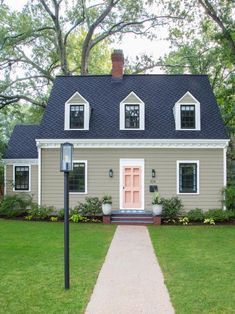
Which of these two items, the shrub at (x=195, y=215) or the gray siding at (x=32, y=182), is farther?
the gray siding at (x=32, y=182)

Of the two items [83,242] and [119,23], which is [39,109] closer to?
[119,23]

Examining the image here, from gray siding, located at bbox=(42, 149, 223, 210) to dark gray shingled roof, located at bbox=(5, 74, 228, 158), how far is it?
772 mm

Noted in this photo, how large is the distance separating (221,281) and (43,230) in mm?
8647

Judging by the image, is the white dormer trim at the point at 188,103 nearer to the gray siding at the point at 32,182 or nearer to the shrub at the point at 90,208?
the shrub at the point at 90,208

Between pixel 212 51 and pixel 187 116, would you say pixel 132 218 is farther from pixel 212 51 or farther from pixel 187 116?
pixel 212 51

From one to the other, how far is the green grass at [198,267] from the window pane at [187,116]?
630 cm

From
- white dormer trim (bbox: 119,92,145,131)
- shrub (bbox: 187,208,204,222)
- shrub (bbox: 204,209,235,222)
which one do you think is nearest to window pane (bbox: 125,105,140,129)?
white dormer trim (bbox: 119,92,145,131)

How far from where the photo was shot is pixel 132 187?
1866cm

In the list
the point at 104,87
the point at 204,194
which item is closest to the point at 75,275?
the point at 204,194

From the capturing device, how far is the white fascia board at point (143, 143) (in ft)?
60.1

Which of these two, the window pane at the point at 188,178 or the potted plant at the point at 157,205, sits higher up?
the window pane at the point at 188,178

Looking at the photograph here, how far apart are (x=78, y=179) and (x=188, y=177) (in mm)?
5327

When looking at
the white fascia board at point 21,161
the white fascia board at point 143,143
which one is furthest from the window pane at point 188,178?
the white fascia board at point 21,161

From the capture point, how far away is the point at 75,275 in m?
7.75
